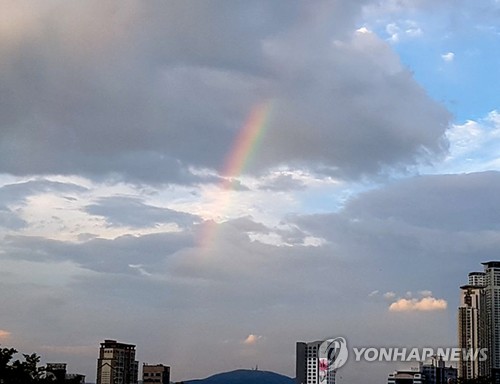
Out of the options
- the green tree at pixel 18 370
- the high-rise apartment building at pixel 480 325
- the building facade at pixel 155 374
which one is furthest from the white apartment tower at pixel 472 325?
the green tree at pixel 18 370

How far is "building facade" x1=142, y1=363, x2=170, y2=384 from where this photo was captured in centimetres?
9844

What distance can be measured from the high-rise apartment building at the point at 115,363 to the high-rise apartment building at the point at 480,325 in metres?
50.0

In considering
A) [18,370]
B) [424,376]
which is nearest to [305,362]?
[424,376]

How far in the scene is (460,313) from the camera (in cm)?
13812

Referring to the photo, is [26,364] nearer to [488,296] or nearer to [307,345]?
[307,345]

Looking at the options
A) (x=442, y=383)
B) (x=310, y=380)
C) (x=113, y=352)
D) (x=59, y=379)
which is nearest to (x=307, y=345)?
(x=310, y=380)

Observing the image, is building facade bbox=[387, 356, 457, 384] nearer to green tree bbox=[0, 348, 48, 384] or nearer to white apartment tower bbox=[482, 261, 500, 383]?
white apartment tower bbox=[482, 261, 500, 383]

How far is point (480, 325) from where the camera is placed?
136 m

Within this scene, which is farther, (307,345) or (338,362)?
(307,345)

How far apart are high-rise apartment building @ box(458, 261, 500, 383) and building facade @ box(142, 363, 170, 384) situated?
46159 millimetres

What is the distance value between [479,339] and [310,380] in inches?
1251

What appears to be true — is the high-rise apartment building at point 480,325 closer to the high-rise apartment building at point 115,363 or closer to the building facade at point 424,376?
the building facade at point 424,376

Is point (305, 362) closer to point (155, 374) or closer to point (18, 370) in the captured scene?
point (155, 374)

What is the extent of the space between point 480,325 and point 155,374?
6286 cm
